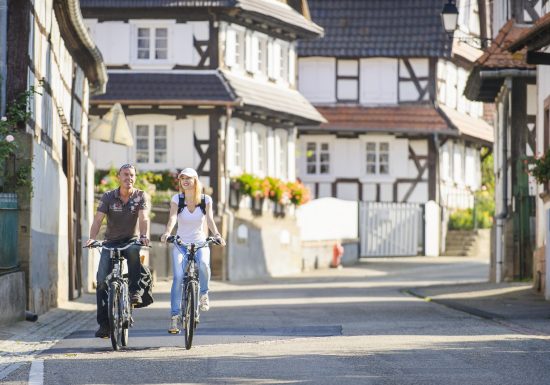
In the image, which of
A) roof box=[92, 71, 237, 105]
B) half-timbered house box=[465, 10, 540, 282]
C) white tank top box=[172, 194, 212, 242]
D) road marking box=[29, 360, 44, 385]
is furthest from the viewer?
roof box=[92, 71, 237, 105]

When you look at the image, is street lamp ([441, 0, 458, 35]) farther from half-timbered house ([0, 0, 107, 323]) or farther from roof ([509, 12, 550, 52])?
half-timbered house ([0, 0, 107, 323])

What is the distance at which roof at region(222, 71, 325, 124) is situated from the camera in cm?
4366

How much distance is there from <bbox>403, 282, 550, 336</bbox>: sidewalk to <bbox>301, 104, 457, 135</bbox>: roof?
2300 cm

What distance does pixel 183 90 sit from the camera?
1700 inches

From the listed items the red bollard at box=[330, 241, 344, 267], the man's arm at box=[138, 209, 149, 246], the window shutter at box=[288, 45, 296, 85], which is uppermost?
the window shutter at box=[288, 45, 296, 85]

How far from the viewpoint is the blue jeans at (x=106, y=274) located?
15.9m

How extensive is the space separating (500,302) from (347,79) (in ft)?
109

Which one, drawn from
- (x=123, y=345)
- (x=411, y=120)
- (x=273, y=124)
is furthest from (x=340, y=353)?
(x=411, y=120)

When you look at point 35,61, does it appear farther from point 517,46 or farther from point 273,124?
point 273,124

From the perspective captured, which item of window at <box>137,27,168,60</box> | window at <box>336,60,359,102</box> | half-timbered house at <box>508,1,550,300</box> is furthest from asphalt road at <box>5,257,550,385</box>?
window at <box>336,60,359,102</box>

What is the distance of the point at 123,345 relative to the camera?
51.8 feet

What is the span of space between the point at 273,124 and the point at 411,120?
10.1 metres

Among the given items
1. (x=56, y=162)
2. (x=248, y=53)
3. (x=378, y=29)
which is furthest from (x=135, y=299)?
(x=378, y=29)

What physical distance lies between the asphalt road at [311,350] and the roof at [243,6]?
1812cm
